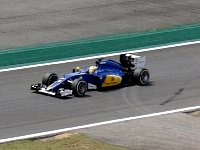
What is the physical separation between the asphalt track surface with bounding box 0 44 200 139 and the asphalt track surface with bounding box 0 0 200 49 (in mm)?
5941

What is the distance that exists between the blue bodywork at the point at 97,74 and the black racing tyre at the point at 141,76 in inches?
15.7

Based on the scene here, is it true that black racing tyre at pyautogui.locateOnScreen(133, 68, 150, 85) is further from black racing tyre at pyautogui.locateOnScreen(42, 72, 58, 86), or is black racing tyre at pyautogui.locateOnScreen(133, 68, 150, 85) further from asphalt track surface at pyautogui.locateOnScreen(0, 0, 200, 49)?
asphalt track surface at pyautogui.locateOnScreen(0, 0, 200, 49)

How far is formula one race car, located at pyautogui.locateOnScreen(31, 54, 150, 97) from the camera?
927 inches

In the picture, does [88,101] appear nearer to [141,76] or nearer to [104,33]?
[141,76]

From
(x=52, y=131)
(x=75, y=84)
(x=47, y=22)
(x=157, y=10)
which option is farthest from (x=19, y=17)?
(x=52, y=131)

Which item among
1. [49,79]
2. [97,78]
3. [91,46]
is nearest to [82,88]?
[97,78]

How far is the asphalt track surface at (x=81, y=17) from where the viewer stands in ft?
111

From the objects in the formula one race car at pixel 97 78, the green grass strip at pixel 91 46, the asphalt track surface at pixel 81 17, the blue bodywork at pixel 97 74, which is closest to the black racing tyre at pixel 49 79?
the formula one race car at pixel 97 78

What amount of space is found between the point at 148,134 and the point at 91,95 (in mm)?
4299

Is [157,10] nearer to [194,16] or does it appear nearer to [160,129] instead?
[194,16]

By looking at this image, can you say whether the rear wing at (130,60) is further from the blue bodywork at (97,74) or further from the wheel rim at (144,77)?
the wheel rim at (144,77)

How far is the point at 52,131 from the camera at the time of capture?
2056 centimetres

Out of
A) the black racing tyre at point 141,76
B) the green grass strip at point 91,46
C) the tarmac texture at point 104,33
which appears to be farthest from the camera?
the green grass strip at point 91,46

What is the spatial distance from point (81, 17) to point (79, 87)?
13876mm
